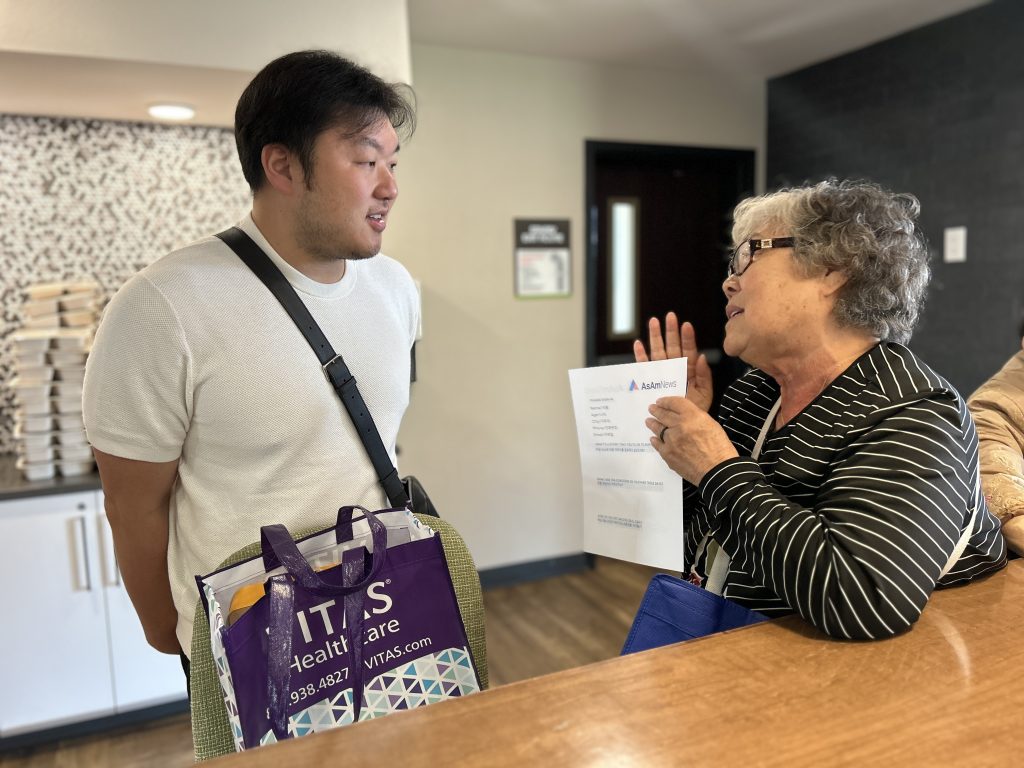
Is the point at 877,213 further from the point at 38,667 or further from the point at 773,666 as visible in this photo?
the point at 38,667

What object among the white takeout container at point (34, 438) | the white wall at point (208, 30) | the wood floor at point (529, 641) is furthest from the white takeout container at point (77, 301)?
the wood floor at point (529, 641)

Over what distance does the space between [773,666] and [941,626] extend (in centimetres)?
26

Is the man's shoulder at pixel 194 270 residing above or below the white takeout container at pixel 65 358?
above

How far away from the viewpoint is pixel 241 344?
3.89 feet

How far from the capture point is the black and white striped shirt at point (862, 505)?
36.8 inches

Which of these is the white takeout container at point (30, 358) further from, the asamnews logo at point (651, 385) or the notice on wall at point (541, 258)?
the asamnews logo at point (651, 385)

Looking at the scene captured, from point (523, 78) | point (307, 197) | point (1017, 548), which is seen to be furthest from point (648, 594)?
point (523, 78)

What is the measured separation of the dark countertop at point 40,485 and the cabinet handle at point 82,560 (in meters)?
0.10

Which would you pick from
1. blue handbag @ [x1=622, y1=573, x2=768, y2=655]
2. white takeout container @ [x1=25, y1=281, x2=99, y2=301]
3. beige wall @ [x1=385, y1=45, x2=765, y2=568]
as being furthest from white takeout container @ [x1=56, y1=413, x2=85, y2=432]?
blue handbag @ [x1=622, y1=573, x2=768, y2=655]

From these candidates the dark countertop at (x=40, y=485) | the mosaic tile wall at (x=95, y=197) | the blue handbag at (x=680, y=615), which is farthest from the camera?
the mosaic tile wall at (x=95, y=197)

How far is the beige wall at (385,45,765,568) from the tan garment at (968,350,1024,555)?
2.41 meters

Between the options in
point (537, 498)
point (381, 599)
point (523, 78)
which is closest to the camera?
point (381, 599)

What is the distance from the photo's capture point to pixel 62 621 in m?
2.45

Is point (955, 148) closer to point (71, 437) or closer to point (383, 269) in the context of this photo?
point (383, 269)
